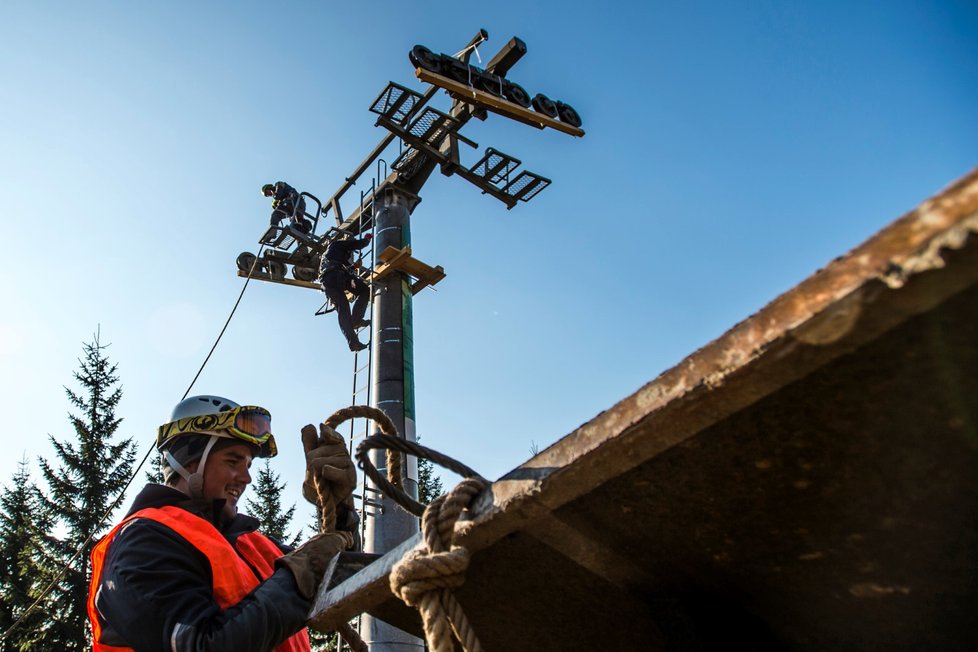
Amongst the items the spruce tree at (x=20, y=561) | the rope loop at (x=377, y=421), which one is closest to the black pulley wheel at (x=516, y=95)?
the rope loop at (x=377, y=421)

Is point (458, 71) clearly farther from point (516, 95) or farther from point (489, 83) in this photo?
point (516, 95)

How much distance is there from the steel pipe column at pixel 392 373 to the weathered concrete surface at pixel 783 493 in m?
5.95

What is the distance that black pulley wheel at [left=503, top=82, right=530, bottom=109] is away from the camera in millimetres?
10680

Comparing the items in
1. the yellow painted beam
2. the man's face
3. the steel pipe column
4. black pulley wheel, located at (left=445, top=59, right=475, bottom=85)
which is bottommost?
the man's face

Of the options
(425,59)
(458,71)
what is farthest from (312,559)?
(458,71)

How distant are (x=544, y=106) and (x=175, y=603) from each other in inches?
403

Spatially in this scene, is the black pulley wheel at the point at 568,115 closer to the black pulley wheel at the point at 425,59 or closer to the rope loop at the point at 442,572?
the black pulley wheel at the point at 425,59

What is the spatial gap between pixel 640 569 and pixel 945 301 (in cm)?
81

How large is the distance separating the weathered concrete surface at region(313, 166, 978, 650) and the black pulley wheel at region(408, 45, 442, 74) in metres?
8.93

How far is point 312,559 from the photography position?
2062mm

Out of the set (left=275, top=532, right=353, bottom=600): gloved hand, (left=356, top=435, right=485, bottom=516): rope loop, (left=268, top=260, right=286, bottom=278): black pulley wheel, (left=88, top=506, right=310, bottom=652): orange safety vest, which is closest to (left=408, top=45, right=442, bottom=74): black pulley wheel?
(left=268, top=260, right=286, bottom=278): black pulley wheel

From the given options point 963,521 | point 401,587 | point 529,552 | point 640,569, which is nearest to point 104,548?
point 401,587

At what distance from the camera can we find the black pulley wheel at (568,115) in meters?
11.4

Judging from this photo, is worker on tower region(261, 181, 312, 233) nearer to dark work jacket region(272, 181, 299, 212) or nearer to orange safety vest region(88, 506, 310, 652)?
dark work jacket region(272, 181, 299, 212)
